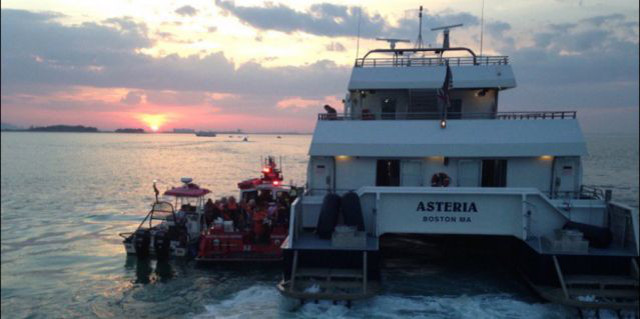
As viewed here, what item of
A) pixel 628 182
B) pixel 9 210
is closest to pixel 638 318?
pixel 9 210

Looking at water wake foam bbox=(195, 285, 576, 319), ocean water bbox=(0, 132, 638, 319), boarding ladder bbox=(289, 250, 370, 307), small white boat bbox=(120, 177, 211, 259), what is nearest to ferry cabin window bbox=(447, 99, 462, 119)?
ocean water bbox=(0, 132, 638, 319)

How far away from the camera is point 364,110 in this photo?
1734 cm

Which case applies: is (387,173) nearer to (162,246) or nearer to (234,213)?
(234,213)

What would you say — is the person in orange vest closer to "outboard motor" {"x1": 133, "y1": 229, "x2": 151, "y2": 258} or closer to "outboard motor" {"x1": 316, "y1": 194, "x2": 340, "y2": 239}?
"outboard motor" {"x1": 316, "y1": 194, "x2": 340, "y2": 239}

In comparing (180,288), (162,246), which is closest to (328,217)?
(180,288)

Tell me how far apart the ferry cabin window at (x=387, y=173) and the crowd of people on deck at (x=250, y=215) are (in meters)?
4.22

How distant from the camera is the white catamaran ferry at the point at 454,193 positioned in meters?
11.9

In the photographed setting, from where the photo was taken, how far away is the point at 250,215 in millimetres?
18297

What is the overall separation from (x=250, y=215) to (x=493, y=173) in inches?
392

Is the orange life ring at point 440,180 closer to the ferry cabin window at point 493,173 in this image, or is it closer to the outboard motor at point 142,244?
the ferry cabin window at point 493,173

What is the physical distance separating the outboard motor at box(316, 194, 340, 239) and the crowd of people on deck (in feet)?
13.4

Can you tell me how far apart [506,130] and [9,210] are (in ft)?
102

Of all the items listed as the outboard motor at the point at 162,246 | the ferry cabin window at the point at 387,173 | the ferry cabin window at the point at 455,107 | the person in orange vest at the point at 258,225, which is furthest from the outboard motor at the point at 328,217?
the ferry cabin window at the point at 455,107

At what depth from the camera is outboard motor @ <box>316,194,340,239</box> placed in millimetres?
13133
